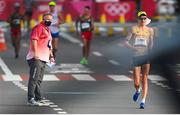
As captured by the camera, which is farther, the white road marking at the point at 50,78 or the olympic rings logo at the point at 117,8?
the olympic rings logo at the point at 117,8

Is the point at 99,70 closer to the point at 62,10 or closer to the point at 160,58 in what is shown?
the point at 160,58

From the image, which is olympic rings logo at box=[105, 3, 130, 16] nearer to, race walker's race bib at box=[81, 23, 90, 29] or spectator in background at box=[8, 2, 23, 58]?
spectator in background at box=[8, 2, 23, 58]

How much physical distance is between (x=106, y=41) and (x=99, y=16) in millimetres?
10653

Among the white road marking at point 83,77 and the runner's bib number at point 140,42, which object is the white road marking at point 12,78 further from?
the runner's bib number at point 140,42

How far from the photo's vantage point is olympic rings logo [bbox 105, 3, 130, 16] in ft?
130

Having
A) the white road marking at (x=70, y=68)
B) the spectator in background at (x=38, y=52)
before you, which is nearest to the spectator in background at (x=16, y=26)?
the white road marking at (x=70, y=68)

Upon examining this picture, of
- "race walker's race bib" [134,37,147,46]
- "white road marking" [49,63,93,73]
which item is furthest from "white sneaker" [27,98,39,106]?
"white road marking" [49,63,93,73]

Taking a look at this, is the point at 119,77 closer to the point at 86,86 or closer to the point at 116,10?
the point at 86,86

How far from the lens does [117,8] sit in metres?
39.9

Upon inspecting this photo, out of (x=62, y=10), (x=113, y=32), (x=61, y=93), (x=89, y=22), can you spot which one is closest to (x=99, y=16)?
(x=62, y=10)

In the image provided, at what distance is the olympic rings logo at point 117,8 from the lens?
39719 mm

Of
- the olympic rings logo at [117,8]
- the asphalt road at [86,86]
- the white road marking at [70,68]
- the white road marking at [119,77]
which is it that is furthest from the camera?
the olympic rings logo at [117,8]

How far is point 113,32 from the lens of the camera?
34562 mm

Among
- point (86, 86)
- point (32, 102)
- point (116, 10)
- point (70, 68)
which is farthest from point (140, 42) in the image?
point (116, 10)
